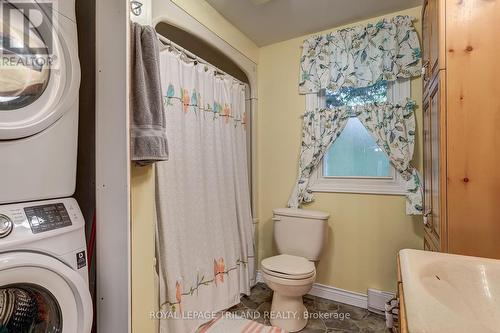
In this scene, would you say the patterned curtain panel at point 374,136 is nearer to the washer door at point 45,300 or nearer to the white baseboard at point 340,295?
the white baseboard at point 340,295

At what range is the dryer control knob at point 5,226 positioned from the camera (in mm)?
788

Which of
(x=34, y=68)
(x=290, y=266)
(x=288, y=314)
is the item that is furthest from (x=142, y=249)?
(x=288, y=314)

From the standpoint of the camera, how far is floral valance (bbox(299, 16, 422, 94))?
6.26ft

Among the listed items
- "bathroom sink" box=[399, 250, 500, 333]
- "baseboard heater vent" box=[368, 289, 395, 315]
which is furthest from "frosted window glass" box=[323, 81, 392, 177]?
"bathroom sink" box=[399, 250, 500, 333]

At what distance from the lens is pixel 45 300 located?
0.92 m

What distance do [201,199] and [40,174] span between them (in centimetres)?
105

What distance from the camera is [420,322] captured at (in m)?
0.45

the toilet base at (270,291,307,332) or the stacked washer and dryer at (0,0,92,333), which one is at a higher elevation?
the stacked washer and dryer at (0,0,92,333)

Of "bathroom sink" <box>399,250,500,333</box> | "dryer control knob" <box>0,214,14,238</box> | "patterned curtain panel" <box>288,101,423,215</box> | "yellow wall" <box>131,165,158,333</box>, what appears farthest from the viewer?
"patterned curtain panel" <box>288,101,423,215</box>

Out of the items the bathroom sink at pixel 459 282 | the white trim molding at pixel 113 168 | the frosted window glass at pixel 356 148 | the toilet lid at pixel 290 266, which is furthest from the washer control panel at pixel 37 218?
the frosted window glass at pixel 356 148

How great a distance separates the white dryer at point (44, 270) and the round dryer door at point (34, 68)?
0.92ft

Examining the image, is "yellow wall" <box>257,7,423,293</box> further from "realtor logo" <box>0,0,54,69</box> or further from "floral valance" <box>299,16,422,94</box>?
"realtor logo" <box>0,0,54,69</box>

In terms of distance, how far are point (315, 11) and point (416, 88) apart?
0.95 m

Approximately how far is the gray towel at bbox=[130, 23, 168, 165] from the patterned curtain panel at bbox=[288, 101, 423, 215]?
1392mm
